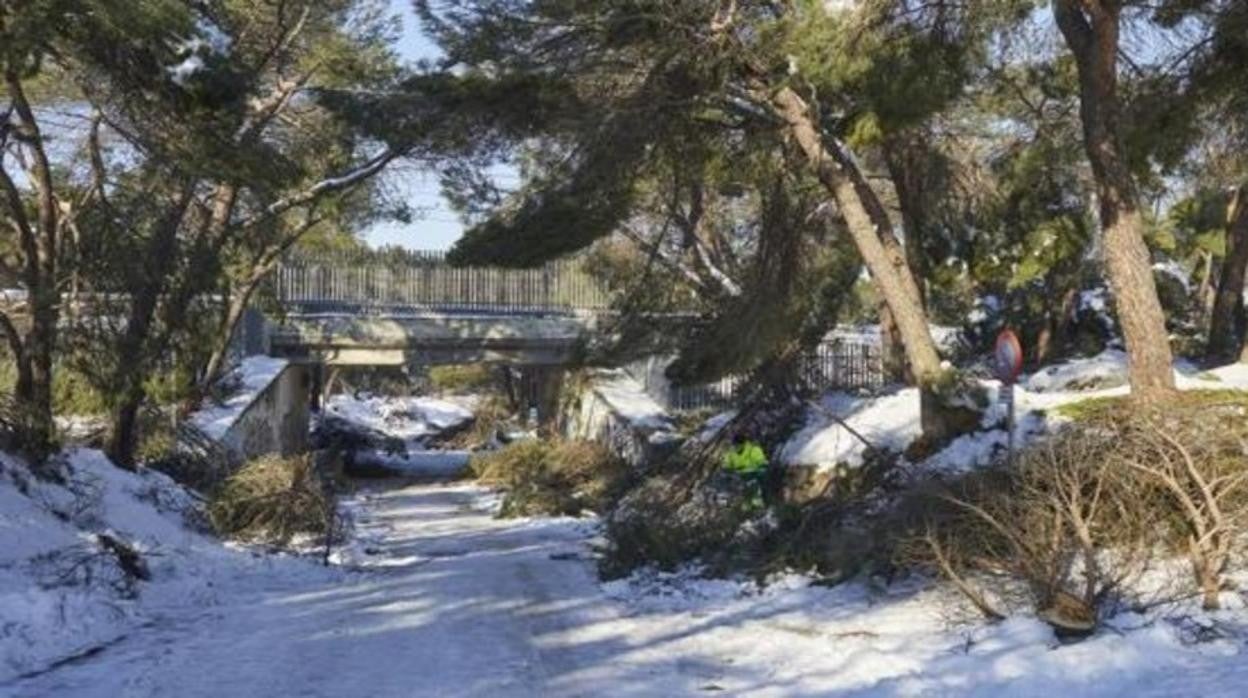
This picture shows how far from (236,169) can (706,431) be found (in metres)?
10.2

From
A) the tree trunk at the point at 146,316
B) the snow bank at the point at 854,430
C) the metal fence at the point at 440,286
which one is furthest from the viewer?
the metal fence at the point at 440,286

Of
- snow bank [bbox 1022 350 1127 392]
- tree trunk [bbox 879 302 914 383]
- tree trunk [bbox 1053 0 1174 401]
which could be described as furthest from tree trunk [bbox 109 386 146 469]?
snow bank [bbox 1022 350 1127 392]

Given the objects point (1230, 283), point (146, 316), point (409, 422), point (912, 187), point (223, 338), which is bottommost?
point (409, 422)

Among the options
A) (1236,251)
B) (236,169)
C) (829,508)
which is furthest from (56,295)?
(1236,251)

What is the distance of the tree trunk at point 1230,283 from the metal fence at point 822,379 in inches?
235

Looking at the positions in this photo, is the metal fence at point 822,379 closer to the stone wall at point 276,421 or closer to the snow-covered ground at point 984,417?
the snow-covered ground at point 984,417

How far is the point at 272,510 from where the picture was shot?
2003 cm

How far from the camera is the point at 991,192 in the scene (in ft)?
84.4

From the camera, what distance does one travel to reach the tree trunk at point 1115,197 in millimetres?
14508

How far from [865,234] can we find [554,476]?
15.9 metres

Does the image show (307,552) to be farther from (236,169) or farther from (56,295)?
(236,169)

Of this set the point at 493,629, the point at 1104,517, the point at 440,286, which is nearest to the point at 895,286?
the point at 1104,517

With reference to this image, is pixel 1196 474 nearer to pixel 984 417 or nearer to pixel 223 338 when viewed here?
pixel 984 417

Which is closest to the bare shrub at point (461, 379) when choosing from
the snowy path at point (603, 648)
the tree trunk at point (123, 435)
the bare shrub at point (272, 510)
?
the tree trunk at point (123, 435)
